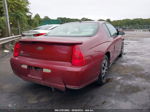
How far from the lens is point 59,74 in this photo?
222 centimetres

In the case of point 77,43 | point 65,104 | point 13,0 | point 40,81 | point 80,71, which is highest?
point 13,0

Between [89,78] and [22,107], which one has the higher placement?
[89,78]

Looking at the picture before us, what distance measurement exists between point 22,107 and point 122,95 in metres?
1.86

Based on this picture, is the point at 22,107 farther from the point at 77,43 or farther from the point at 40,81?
the point at 77,43

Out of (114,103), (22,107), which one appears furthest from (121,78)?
(22,107)

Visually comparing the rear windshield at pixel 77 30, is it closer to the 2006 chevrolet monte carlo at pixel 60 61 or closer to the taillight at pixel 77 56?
the 2006 chevrolet monte carlo at pixel 60 61

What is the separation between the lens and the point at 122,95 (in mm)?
2656

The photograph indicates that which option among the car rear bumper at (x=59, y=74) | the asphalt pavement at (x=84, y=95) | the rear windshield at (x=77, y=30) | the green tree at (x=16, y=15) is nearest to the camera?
the car rear bumper at (x=59, y=74)

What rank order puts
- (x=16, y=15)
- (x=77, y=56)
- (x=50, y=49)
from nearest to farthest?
(x=77, y=56), (x=50, y=49), (x=16, y=15)

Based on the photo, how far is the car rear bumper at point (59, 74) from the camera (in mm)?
2176

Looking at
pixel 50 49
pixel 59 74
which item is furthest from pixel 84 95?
pixel 50 49

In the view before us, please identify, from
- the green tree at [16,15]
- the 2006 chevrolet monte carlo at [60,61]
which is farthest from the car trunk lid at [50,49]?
the green tree at [16,15]

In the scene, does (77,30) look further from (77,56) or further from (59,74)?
(59,74)

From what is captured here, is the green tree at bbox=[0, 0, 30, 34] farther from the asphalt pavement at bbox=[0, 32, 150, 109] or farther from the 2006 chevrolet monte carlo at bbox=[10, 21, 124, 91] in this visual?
the 2006 chevrolet monte carlo at bbox=[10, 21, 124, 91]
